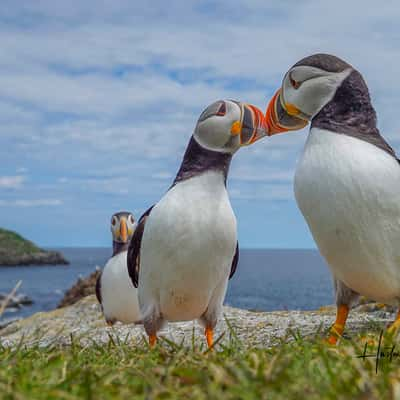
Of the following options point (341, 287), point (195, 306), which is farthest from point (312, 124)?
point (195, 306)

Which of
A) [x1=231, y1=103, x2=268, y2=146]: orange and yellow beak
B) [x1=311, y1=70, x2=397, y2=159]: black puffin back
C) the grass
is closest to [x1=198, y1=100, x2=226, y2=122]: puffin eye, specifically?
[x1=231, y1=103, x2=268, y2=146]: orange and yellow beak

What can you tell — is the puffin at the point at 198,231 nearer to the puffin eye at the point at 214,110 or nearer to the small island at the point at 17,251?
the puffin eye at the point at 214,110

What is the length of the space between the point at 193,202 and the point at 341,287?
1.53 meters

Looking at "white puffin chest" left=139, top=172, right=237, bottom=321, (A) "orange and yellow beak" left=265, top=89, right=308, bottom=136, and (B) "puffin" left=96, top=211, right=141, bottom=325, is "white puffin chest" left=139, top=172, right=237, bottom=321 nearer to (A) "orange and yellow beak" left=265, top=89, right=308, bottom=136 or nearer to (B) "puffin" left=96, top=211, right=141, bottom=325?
(A) "orange and yellow beak" left=265, top=89, right=308, bottom=136

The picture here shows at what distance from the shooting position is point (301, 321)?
364 inches

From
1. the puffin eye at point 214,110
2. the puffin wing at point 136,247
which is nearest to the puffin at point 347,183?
the puffin eye at point 214,110

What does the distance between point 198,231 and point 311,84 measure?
5.40 ft

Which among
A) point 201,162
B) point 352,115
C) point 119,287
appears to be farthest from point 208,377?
point 119,287

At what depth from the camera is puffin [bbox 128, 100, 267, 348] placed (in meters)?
6.53

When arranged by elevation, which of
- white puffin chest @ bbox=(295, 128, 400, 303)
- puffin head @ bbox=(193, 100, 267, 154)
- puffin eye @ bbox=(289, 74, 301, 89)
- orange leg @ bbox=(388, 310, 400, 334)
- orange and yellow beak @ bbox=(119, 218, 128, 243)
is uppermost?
puffin eye @ bbox=(289, 74, 301, 89)

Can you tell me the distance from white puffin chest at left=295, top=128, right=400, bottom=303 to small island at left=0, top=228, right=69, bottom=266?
157m

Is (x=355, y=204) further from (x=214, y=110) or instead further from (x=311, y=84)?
(x=214, y=110)

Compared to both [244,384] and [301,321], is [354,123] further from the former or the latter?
[301,321]

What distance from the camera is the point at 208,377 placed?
341 centimetres
